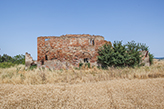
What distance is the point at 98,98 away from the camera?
288cm

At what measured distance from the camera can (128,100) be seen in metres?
2.87

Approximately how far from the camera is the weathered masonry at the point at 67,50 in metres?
13.3

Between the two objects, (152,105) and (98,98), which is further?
(98,98)

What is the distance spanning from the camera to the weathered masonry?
13.3m

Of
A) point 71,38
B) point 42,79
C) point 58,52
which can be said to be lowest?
point 42,79

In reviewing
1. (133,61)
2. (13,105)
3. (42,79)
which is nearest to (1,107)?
(13,105)

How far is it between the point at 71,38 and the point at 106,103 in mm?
11119

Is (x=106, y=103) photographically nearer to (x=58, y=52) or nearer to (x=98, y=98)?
(x=98, y=98)

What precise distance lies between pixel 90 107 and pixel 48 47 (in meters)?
11.6

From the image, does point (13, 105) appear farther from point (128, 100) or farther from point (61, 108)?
point (128, 100)

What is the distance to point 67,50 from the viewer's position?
13297 mm

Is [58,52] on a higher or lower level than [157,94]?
higher

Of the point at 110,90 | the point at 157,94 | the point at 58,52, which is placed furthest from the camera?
the point at 58,52

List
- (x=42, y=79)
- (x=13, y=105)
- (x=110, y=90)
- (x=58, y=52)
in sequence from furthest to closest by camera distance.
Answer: (x=58, y=52) < (x=42, y=79) < (x=110, y=90) < (x=13, y=105)
